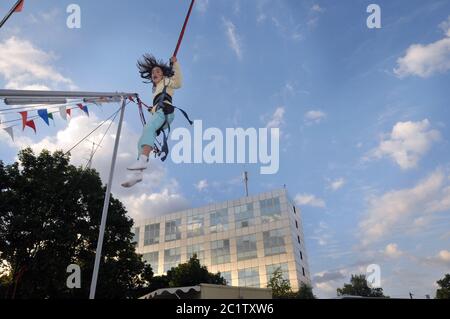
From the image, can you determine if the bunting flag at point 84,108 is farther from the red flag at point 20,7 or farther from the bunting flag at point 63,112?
the red flag at point 20,7

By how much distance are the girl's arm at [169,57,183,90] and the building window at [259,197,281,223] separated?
162 feet

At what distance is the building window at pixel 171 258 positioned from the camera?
67.2 metres

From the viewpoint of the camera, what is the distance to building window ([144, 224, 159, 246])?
72000 millimetres

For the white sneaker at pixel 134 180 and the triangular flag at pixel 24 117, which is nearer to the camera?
the white sneaker at pixel 134 180

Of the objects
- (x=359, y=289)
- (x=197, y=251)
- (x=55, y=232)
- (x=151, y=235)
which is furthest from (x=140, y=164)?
(x=359, y=289)

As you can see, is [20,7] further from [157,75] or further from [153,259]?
[153,259]

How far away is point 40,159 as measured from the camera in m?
27.1

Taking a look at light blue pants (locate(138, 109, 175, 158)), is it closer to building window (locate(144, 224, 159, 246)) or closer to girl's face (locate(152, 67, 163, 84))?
girl's face (locate(152, 67, 163, 84))

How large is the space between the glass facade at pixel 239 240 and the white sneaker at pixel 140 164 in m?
48.6

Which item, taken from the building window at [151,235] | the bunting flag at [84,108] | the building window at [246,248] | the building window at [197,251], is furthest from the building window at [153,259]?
the bunting flag at [84,108]
